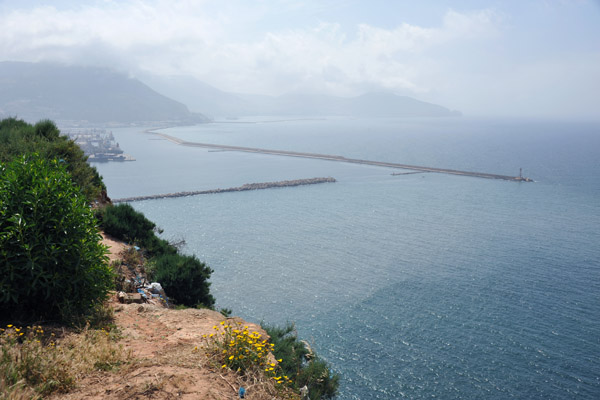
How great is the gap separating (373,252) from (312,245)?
6862 millimetres

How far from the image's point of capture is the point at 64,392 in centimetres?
607

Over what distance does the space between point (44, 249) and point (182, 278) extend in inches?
378

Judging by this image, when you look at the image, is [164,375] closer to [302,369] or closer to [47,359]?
[47,359]

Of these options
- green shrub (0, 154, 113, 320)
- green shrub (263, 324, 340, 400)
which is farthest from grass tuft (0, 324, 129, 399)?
green shrub (263, 324, 340, 400)

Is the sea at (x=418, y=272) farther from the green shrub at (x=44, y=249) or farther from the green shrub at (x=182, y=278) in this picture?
the green shrub at (x=44, y=249)

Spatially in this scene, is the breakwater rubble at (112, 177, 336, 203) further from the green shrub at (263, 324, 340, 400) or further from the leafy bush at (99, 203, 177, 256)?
the green shrub at (263, 324, 340, 400)

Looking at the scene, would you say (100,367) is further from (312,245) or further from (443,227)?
(443,227)

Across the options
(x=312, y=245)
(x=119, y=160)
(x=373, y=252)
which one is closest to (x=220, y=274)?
(x=312, y=245)

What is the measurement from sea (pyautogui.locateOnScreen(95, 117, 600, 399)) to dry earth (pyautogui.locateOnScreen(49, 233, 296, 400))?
15324 millimetres

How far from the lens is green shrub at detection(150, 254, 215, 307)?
16281 millimetres

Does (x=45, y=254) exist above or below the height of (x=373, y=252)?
above

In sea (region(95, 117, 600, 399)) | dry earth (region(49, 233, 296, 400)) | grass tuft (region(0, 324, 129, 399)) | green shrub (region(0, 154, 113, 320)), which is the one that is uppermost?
green shrub (region(0, 154, 113, 320))

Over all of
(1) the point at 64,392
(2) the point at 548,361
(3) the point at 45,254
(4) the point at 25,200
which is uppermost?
(4) the point at 25,200

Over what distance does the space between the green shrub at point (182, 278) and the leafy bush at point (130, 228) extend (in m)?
1.83
